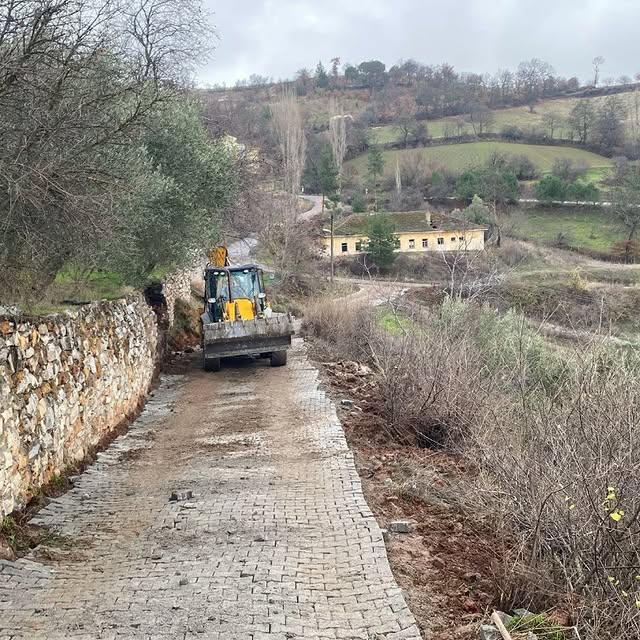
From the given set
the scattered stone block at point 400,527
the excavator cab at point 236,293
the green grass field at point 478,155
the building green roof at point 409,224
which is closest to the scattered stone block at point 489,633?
the scattered stone block at point 400,527

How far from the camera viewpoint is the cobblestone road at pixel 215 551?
4.84 m

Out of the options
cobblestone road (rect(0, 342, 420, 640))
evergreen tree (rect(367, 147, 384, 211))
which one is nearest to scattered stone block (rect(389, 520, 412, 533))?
cobblestone road (rect(0, 342, 420, 640))

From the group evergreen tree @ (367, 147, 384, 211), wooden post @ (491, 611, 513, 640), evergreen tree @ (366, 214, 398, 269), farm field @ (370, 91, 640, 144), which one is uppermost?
farm field @ (370, 91, 640, 144)

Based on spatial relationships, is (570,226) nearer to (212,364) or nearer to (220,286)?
(220,286)

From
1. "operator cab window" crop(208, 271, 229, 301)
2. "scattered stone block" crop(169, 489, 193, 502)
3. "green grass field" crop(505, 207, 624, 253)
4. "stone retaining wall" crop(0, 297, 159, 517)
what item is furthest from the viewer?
"green grass field" crop(505, 207, 624, 253)

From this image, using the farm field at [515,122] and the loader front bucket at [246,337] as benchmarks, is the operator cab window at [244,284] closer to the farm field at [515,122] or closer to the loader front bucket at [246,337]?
the loader front bucket at [246,337]

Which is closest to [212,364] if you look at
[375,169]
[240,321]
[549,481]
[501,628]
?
[240,321]

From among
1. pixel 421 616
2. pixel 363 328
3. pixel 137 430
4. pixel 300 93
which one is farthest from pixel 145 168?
pixel 300 93

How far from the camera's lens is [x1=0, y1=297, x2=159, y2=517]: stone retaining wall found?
23.3 feet

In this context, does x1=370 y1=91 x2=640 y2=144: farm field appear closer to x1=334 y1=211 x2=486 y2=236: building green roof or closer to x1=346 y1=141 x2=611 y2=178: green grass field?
x1=346 y1=141 x2=611 y2=178: green grass field

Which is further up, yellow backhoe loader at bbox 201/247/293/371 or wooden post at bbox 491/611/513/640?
yellow backhoe loader at bbox 201/247/293/371

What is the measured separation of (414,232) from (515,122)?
49157 millimetres

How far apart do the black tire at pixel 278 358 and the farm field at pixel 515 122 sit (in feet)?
238

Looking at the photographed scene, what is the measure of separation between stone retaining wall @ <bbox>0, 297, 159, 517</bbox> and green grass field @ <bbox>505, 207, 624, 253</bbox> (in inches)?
1980
